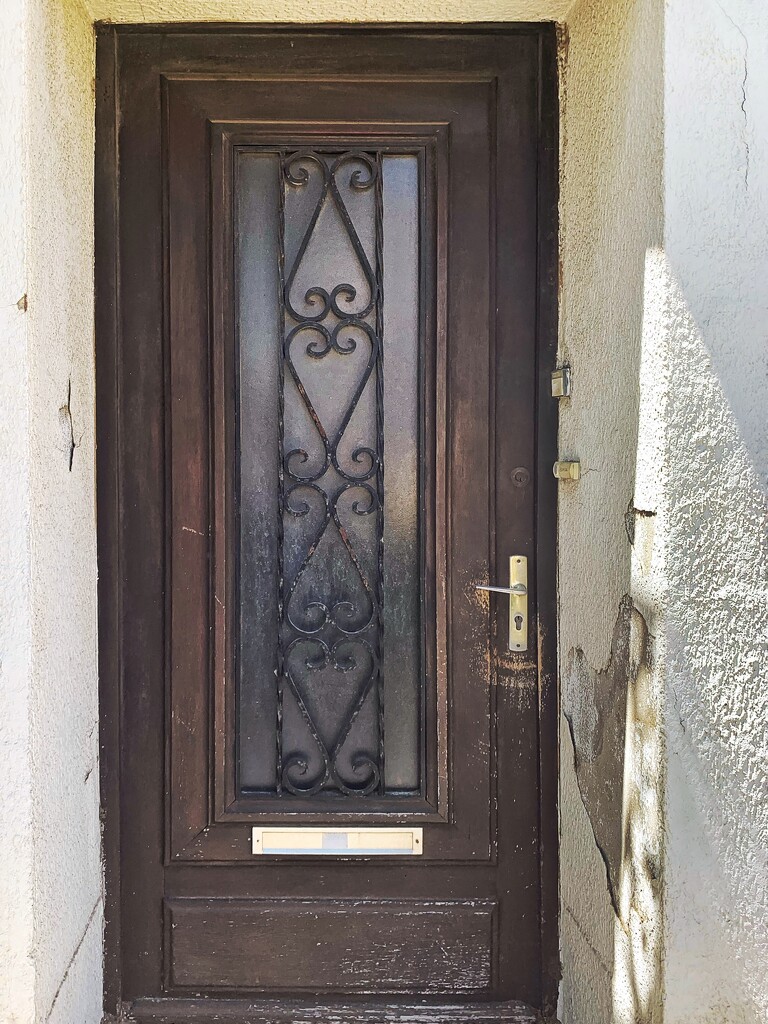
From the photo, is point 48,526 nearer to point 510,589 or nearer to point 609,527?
point 510,589

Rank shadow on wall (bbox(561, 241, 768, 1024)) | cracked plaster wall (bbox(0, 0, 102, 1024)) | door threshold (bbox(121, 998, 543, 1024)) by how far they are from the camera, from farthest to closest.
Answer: door threshold (bbox(121, 998, 543, 1024))
cracked plaster wall (bbox(0, 0, 102, 1024))
shadow on wall (bbox(561, 241, 768, 1024))

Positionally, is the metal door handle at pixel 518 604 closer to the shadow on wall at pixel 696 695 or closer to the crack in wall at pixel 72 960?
the shadow on wall at pixel 696 695

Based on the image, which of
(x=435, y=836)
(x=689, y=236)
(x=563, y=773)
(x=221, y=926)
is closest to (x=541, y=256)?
(x=689, y=236)

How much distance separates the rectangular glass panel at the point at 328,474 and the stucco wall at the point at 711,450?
705 millimetres

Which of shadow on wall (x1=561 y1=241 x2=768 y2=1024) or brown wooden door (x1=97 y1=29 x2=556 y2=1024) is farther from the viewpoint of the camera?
brown wooden door (x1=97 y1=29 x2=556 y2=1024)

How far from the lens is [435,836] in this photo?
2055 mm

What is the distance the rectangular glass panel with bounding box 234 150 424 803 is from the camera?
2.04 m

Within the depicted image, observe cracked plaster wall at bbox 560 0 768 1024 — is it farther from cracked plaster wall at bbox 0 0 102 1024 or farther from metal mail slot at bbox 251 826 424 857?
cracked plaster wall at bbox 0 0 102 1024

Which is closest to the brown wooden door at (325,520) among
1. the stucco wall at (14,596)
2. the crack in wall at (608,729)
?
the crack in wall at (608,729)

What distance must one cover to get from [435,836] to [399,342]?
1296 mm

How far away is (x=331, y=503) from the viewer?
6.72 feet

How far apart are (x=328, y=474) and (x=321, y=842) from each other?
Result: 955 mm

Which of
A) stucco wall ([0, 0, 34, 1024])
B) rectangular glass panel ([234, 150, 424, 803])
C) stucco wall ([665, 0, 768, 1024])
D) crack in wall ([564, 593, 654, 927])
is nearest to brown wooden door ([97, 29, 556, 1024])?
rectangular glass panel ([234, 150, 424, 803])

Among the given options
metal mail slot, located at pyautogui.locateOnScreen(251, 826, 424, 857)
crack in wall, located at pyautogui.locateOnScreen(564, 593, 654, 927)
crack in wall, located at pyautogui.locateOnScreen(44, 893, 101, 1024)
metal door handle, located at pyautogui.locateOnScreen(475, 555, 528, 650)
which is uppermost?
metal door handle, located at pyautogui.locateOnScreen(475, 555, 528, 650)
